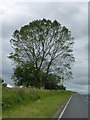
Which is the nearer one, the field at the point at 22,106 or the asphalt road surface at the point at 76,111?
the field at the point at 22,106

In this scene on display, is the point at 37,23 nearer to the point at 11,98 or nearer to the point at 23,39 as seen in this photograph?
the point at 23,39

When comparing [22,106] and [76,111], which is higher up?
[22,106]

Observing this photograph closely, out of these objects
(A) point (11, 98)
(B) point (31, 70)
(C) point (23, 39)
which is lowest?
(A) point (11, 98)

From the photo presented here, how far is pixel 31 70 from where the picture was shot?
8000 centimetres

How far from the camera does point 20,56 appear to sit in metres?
80.5

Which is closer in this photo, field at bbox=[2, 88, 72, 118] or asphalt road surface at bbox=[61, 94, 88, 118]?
field at bbox=[2, 88, 72, 118]

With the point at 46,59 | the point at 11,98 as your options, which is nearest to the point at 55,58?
the point at 46,59

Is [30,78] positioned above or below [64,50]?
below

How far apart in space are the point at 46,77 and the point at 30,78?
14.6 feet

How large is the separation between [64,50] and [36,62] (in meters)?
6.89

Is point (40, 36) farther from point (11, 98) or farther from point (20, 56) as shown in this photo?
point (11, 98)

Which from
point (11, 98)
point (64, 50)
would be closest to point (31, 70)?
point (64, 50)

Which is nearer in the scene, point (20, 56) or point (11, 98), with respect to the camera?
point (11, 98)

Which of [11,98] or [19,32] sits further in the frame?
[19,32]
